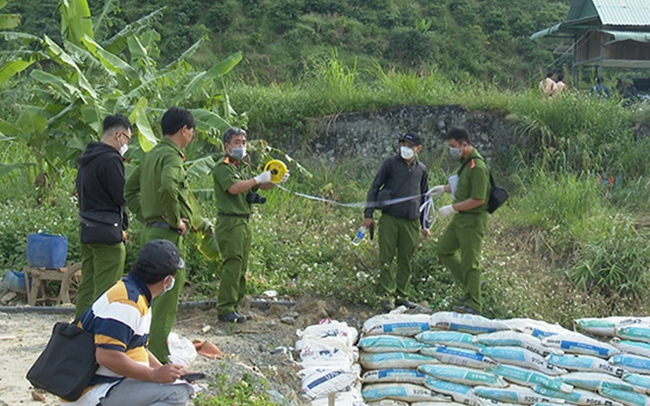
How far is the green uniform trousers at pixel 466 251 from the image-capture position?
821cm

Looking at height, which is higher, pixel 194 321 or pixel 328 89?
pixel 328 89

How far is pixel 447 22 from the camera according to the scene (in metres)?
26.6

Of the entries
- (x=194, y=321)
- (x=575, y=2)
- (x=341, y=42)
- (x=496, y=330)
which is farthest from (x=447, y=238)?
(x=341, y=42)

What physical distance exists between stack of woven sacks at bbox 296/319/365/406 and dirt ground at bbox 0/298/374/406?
122 mm

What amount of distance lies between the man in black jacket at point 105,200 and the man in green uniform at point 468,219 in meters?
3.52

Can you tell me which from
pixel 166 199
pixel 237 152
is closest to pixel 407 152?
pixel 237 152

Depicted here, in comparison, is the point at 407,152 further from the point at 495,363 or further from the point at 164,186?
the point at 164,186

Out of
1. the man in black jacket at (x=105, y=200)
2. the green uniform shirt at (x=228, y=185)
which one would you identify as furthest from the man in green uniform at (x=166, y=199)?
the green uniform shirt at (x=228, y=185)

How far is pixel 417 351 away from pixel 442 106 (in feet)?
25.0

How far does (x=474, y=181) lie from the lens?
8.14 meters

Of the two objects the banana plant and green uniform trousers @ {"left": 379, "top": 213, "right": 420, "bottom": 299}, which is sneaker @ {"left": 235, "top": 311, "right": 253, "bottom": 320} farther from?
the banana plant

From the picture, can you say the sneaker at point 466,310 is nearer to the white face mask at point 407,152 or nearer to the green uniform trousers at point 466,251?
the green uniform trousers at point 466,251

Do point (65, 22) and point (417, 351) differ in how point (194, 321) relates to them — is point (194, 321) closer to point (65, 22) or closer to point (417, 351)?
point (417, 351)

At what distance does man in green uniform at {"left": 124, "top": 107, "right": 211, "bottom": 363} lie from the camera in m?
6.02
